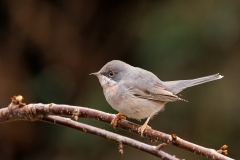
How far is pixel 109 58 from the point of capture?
22.0 feet

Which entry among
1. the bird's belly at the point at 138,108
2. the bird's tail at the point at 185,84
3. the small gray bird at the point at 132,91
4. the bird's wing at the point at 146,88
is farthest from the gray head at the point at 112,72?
the bird's tail at the point at 185,84

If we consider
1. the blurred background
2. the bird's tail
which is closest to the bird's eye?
the bird's tail

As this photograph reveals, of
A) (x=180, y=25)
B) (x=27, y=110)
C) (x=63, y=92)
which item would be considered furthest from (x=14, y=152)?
(x=27, y=110)

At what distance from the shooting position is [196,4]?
6.00 m

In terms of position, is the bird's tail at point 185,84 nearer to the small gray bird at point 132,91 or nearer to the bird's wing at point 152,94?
the small gray bird at point 132,91

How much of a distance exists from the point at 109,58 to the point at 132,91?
3.01 m

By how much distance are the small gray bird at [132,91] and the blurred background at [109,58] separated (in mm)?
1966

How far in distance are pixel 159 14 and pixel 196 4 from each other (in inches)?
23.5

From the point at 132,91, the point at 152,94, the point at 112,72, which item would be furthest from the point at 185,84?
the point at 112,72

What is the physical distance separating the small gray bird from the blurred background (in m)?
1.97

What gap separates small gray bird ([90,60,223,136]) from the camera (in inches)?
142

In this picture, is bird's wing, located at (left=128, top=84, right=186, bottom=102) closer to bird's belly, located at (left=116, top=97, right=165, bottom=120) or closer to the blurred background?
bird's belly, located at (left=116, top=97, right=165, bottom=120)

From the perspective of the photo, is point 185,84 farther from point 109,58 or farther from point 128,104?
point 109,58

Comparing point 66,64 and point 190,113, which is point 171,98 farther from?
point 66,64
